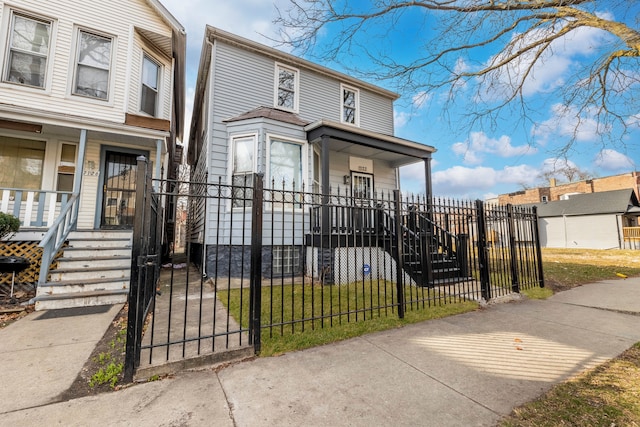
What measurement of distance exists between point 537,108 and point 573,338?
194 inches

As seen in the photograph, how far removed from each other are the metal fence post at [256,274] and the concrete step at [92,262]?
414cm

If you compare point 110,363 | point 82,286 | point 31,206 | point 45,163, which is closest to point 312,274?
point 110,363

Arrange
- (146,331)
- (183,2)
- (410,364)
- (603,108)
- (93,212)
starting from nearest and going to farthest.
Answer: (410,364), (146,331), (183,2), (603,108), (93,212)

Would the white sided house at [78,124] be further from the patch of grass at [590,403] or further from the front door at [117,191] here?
the patch of grass at [590,403]

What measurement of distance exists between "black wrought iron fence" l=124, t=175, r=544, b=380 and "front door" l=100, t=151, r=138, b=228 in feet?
6.98

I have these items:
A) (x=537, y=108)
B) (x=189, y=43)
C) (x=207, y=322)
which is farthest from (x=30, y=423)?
(x=189, y=43)

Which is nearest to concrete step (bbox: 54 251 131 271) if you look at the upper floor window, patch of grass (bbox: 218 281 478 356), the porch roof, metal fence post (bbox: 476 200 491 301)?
patch of grass (bbox: 218 281 478 356)

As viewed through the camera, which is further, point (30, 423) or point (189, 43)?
point (189, 43)

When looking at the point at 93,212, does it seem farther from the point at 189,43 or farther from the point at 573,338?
the point at 573,338

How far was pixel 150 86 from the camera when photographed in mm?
8750

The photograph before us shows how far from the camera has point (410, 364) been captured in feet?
9.83

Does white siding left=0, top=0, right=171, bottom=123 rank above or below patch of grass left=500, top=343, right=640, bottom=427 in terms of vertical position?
above

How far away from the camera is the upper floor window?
9914mm

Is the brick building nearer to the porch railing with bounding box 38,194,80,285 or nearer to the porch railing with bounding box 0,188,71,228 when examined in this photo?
the porch railing with bounding box 38,194,80,285
